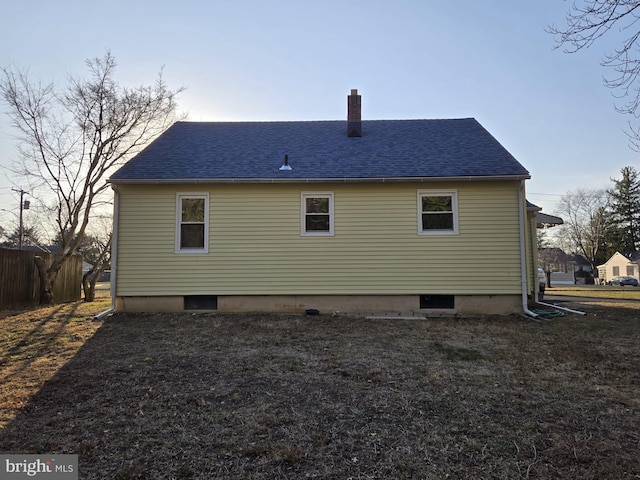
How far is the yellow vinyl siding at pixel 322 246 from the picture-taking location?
9.35 m

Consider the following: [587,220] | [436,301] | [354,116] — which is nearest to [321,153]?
[354,116]

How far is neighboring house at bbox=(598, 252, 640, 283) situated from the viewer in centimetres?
4364

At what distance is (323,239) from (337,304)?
5.44 feet

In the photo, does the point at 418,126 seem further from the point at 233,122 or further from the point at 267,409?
the point at 267,409

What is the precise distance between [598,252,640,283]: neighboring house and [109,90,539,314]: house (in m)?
45.9

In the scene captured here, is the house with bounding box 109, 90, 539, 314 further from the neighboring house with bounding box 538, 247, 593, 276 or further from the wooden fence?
the neighboring house with bounding box 538, 247, 593, 276

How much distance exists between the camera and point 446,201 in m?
9.57

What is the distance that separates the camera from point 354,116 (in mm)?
11945

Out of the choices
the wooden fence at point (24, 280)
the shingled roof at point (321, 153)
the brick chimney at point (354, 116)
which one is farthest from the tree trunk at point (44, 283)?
the brick chimney at point (354, 116)

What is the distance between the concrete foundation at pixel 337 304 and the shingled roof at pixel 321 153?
292cm

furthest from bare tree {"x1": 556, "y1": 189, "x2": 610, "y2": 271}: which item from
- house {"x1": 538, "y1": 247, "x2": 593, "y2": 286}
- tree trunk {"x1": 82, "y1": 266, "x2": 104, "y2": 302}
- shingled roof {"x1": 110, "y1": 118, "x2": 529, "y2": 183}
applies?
tree trunk {"x1": 82, "y1": 266, "x2": 104, "y2": 302}

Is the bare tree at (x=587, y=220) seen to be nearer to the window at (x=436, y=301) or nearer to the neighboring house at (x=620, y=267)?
the neighboring house at (x=620, y=267)

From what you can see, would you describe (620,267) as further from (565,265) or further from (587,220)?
(565,265)

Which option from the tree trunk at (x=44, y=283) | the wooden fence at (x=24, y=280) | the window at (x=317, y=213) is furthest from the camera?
the tree trunk at (x=44, y=283)
